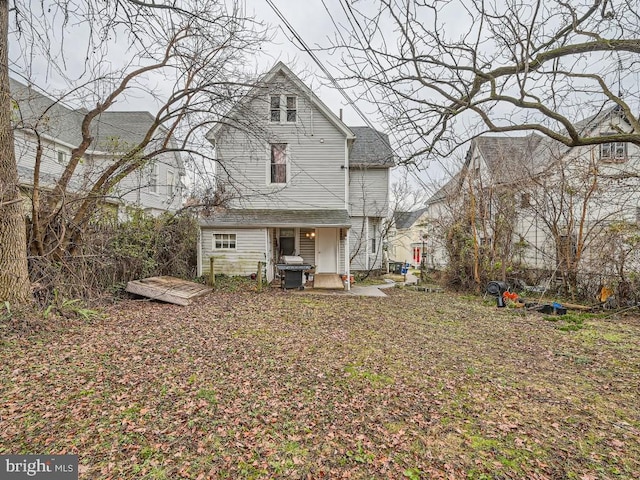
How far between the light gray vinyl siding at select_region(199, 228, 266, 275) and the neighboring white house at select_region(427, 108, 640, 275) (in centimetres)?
780

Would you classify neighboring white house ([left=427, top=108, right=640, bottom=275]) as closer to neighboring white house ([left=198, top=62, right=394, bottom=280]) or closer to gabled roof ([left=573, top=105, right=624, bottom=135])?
gabled roof ([left=573, top=105, right=624, bottom=135])

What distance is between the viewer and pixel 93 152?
8.26m

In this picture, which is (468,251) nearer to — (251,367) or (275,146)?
(275,146)

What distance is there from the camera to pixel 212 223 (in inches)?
464

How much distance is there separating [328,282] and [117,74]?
8902 millimetres

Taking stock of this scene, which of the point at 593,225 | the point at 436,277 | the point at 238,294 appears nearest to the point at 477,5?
the point at 238,294

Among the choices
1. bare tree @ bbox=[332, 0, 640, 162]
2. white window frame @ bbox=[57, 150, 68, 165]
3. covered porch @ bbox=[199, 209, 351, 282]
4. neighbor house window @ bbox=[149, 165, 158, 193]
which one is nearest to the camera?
bare tree @ bbox=[332, 0, 640, 162]

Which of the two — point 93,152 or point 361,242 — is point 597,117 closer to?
point 361,242

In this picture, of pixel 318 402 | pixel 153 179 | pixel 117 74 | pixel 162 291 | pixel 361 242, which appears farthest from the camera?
pixel 361 242

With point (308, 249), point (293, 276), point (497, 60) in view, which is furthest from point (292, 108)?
point (497, 60)

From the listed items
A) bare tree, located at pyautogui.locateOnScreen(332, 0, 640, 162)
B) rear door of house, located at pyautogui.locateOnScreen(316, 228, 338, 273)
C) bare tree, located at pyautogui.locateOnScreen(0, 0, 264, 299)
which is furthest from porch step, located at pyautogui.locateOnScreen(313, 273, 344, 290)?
bare tree, located at pyautogui.locateOnScreen(332, 0, 640, 162)

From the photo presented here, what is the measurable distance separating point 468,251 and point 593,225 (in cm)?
380

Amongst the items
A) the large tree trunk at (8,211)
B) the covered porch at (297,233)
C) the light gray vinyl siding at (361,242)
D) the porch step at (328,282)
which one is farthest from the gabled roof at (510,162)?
the large tree trunk at (8,211)

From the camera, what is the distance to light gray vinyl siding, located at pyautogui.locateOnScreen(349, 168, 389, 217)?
1517 cm
